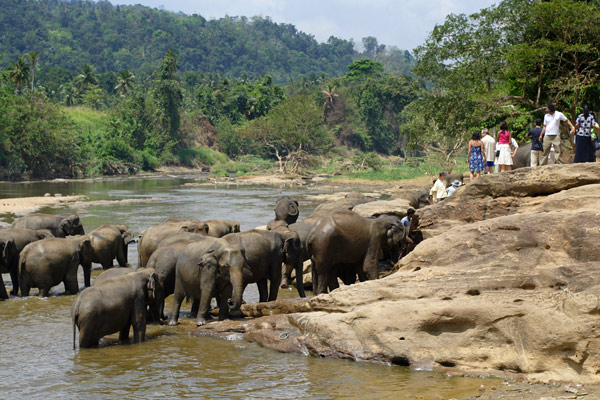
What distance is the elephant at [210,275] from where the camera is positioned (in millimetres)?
10117

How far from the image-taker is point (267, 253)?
36.6 ft

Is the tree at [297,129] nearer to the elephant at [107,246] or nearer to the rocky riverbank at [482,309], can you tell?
the elephant at [107,246]

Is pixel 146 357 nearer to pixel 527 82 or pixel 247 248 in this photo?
pixel 247 248

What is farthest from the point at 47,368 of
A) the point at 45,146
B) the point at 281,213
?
the point at 45,146

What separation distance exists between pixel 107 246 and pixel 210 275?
5999mm

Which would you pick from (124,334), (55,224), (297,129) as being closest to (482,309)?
(124,334)

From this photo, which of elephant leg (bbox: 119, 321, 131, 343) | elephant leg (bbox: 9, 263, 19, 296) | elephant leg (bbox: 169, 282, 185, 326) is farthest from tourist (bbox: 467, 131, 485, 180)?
elephant leg (bbox: 9, 263, 19, 296)

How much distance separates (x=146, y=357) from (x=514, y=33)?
23.7 m

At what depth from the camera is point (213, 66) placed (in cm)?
16912

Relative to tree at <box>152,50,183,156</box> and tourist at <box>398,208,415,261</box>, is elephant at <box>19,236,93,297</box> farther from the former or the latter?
tree at <box>152,50,183,156</box>

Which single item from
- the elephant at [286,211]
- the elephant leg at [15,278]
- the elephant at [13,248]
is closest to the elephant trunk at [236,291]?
the elephant at [13,248]

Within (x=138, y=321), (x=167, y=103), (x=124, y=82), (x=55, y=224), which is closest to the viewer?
(x=138, y=321)

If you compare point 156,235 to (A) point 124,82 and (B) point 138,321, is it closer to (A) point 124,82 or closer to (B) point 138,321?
(B) point 138,321

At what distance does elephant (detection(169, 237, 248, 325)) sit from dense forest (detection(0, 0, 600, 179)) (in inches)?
530
